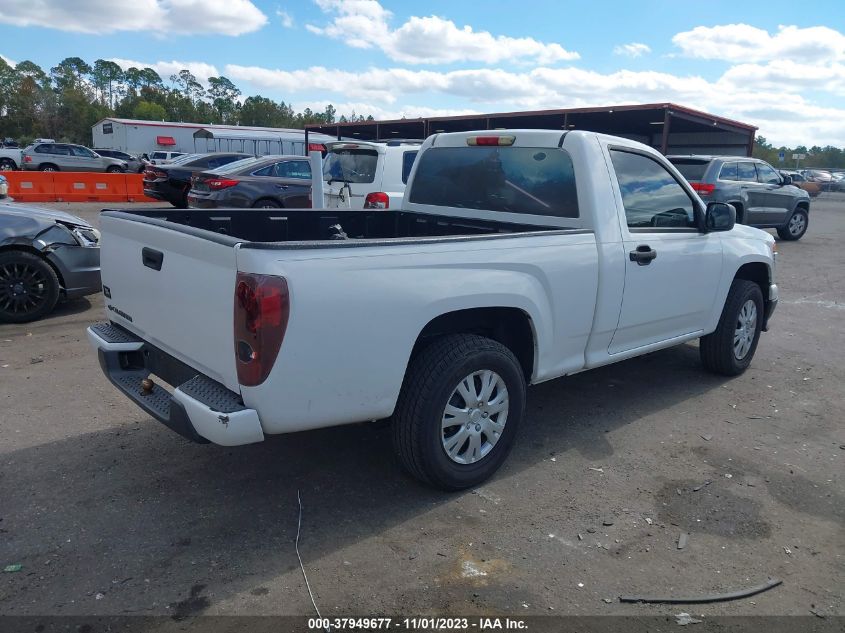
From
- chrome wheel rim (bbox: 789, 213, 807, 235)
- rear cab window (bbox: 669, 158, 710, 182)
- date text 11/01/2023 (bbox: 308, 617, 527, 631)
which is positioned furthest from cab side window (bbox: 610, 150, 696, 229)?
chrome wheel rim (bbox: 789, 213, 807, 235)

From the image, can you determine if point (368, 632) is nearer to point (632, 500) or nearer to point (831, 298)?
point (632, 500)

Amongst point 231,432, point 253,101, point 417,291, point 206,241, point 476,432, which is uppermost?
point 253,101

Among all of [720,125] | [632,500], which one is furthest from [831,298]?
[720,125]

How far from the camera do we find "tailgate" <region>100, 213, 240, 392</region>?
2.91 m

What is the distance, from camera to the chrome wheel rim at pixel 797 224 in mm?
15742

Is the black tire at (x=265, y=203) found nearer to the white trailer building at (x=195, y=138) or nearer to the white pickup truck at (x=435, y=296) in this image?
the white pickup truck at (x=435, y=296)

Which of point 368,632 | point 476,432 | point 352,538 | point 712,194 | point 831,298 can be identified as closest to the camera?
point 368,632

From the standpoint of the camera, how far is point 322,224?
16.4ft

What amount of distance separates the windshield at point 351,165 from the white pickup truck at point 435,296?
4647 millimetres

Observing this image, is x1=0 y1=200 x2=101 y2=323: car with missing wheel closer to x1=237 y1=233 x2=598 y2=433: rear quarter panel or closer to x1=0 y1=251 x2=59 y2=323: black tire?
x1=0 y1=251 x2=59 y2=323: black tire

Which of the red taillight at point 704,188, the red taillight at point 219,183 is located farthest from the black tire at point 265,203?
the red taillight at point 704,188

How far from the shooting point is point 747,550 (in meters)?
3.25

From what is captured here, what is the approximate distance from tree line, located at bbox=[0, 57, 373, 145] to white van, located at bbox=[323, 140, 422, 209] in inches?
2199

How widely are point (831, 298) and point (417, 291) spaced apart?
8.36 meters
